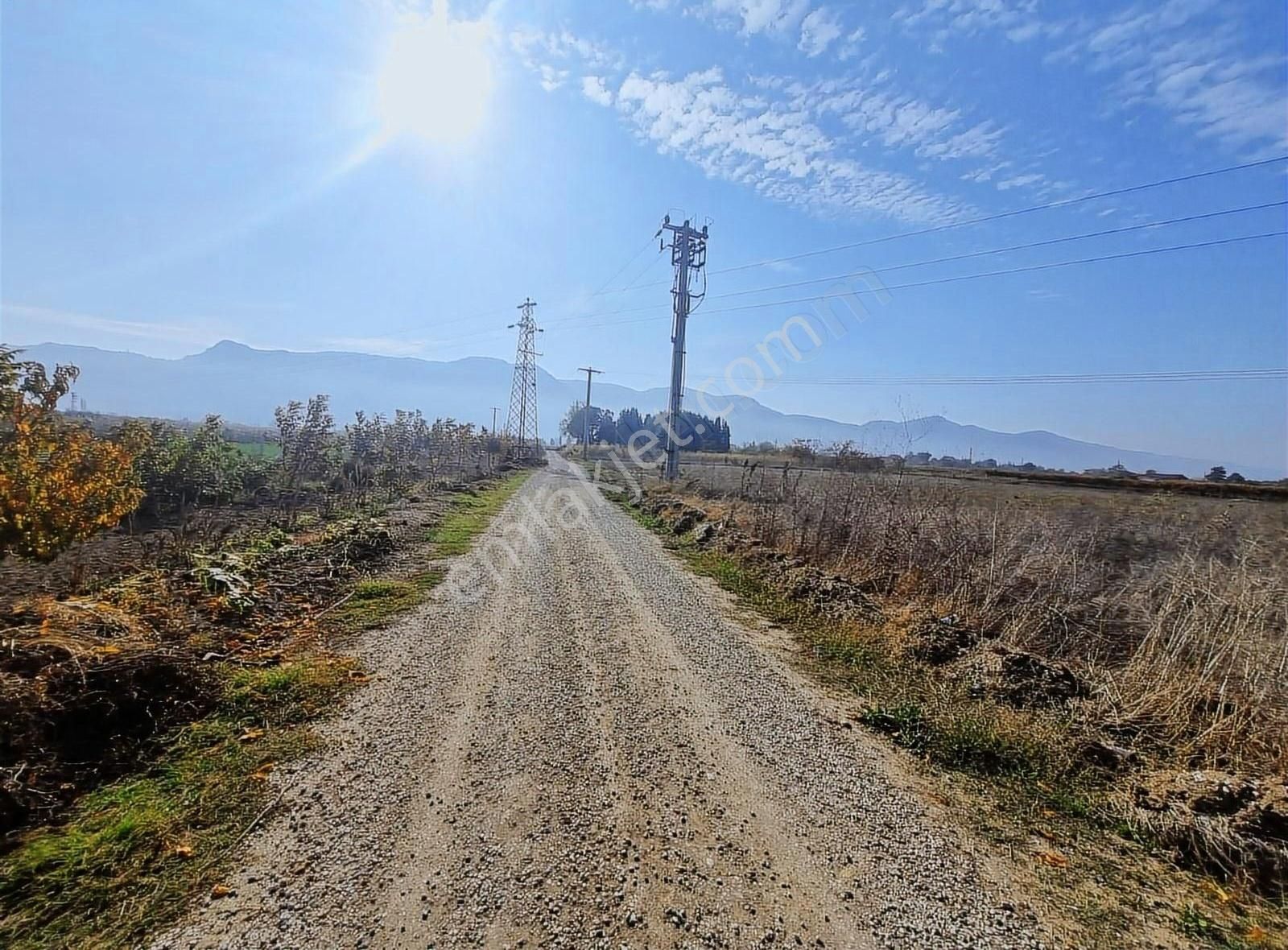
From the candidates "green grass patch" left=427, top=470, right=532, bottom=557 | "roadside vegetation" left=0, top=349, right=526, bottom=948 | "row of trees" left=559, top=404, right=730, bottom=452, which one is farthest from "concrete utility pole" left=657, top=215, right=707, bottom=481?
"row of trees" left=559, top=404, right=730, bottom=452

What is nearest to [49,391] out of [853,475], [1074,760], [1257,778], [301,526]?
[301,526]

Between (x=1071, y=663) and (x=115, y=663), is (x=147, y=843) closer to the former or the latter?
(x=115, y=663)

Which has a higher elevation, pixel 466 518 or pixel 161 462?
pixel 161 462

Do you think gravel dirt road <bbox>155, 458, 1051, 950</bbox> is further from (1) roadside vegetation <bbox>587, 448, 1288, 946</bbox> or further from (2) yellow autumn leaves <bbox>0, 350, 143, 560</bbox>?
(2) yellow autumn leaves <bbox>0, 350, 143, 560</bbox>

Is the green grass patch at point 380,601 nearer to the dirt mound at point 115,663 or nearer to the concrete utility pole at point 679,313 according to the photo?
the dirt mound at point 115,663

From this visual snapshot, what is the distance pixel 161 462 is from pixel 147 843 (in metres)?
11.1

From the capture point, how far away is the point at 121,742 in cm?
342

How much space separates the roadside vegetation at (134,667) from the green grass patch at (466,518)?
0.79 meters

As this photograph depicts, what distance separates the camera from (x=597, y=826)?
304 cm

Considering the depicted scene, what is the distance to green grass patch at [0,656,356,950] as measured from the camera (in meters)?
2.29

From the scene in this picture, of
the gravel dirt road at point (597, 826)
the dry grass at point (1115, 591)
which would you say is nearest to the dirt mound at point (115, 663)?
the gravel dirt road at point (597, 826)

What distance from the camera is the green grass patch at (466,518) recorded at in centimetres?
1035

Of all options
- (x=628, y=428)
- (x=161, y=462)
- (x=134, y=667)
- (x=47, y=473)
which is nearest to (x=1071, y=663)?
(x=134, y=667)

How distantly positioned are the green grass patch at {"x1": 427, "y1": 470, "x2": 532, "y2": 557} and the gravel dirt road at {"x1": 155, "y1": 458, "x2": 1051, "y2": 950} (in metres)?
4.92
